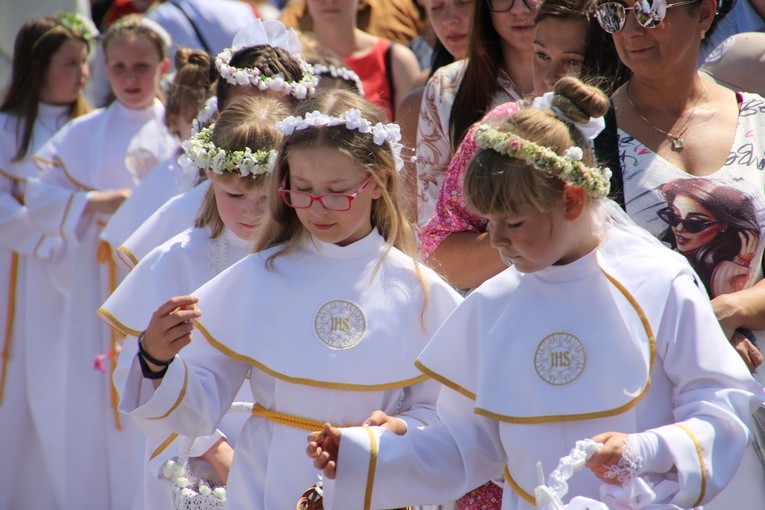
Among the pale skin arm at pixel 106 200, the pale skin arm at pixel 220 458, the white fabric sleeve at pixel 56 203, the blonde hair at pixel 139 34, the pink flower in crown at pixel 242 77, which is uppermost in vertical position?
the pink flower in crown at pixel 242 77

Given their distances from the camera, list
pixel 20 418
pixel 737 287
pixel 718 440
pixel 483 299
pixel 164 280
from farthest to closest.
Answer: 1. pixel 20 418
2. pixel 164 280
3. pixel 737 287
4. pixel 483 299
5. pixel 718 440

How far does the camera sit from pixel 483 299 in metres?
3.27

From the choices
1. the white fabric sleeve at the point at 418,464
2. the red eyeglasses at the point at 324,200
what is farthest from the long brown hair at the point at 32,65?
the white fabric sleeve at the point at 418,464

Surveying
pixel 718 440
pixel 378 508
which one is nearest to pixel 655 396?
pixel 718 440

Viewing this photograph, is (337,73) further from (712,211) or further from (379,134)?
(712,211)

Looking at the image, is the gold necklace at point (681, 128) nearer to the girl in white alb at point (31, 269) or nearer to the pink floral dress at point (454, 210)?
the pink floral dress at point (454, 210)

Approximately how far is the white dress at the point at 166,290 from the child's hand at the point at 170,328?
744 mm

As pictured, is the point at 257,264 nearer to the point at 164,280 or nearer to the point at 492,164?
the point at 164,280

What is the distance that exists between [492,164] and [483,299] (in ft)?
1.24

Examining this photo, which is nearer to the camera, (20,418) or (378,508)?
(378,508)

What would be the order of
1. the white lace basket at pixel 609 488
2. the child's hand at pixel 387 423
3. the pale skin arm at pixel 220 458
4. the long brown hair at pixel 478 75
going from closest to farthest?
the white lace basket at pixel 609 488 → the child's hand at pixel 387 423 → the pale skin arm at pixel 220 458 → the long brown hair at pixel 478 75

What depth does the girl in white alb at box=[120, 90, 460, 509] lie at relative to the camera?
3.58 metres

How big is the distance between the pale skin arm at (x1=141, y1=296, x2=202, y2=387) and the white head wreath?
1.59 meters

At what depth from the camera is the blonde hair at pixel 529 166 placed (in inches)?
120
